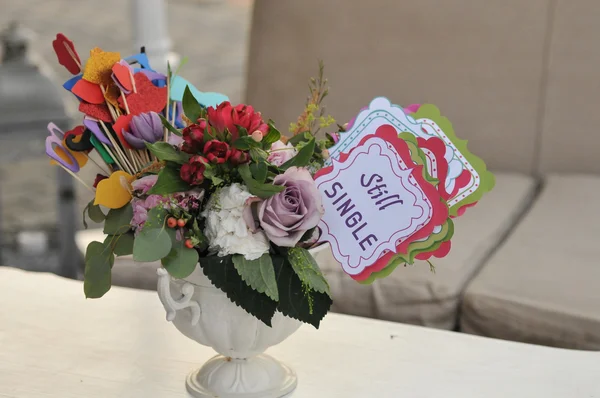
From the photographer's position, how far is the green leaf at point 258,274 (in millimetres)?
720

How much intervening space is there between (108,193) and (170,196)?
77 millimetres

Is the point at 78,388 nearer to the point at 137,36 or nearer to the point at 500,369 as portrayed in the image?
the point at 500,369

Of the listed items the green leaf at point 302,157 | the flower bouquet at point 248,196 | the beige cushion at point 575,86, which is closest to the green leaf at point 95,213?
the flower bouquet at point 248,196

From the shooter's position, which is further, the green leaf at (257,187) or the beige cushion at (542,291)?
the beige cushion at (542,291)

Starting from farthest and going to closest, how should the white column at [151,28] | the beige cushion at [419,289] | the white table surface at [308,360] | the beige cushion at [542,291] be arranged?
the white column at [151,28]
the beige cushion at [419,289]
the beige cushion at [542,291]
the white table surface at [308,360]

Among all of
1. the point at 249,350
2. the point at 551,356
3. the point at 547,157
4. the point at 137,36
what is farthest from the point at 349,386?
the point at 137,36

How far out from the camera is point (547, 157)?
77.6 inches

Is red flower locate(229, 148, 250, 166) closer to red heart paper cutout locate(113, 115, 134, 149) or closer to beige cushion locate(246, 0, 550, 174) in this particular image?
red heart paper cutout locate(113, 115, 134, 149)

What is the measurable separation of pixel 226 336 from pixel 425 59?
139 cm

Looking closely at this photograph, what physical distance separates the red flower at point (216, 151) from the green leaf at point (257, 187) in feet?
0.06


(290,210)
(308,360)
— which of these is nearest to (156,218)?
(290,210)

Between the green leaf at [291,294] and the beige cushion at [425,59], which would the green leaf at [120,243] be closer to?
the green leaf at [291,294]

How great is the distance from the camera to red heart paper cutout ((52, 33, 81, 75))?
2.71 ft

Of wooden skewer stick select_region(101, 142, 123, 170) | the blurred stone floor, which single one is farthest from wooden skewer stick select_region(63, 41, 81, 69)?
the blurred stone floor
